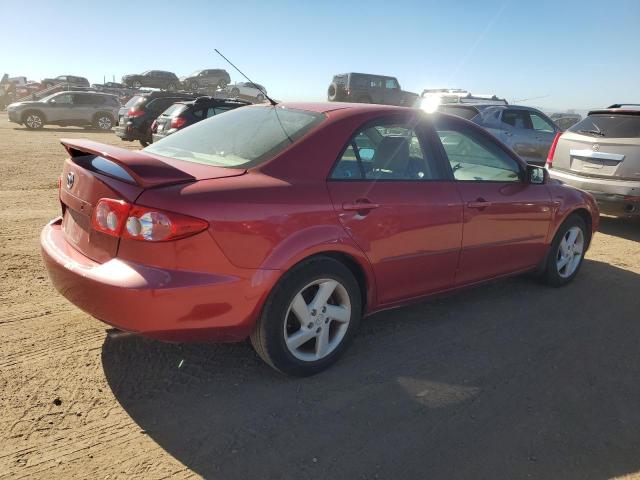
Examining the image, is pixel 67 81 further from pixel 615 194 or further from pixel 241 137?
pixel 241 137

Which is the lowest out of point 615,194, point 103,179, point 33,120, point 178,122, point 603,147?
point 33,120

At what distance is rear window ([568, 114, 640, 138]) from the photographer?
22.5 feet

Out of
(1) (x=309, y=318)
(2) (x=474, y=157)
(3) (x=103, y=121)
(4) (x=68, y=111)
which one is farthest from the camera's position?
(3) (x=103, y=121)

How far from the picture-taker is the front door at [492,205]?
150 inches

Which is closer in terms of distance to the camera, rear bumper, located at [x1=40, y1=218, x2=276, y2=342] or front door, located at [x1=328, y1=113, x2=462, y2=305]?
rear bumper, located at [x1=40, y1=218, x2=276, y2=342]

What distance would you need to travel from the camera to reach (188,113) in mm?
12523

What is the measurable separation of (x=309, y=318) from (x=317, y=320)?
6cm

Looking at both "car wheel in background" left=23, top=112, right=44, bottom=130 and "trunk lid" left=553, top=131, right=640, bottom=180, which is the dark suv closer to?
"car wheel in background" left=23, top=112, right=44, bottom=130

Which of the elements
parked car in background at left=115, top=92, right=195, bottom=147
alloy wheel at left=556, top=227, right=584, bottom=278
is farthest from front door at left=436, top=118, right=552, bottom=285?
parked car in background at left=115, top=92, right=195, bottom=147

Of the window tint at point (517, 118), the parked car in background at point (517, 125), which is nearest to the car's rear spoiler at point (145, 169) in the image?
the parked car in background at point (517, 125)

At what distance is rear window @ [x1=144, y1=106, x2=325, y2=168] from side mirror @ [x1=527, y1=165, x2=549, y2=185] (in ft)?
6.75

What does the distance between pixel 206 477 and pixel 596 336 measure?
9.84 ft

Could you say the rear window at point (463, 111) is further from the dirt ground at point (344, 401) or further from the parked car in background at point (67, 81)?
the parked car in background at point (67, 81)

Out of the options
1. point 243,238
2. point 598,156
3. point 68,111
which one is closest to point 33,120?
point 68,111
